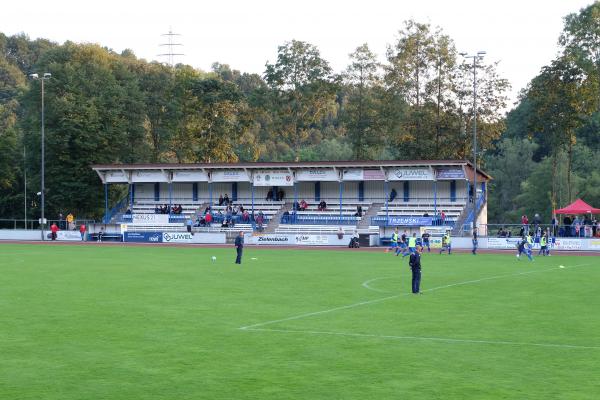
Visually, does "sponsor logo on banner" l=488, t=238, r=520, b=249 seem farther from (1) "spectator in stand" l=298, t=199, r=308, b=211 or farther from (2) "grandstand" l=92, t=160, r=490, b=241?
(1) "spectator in stand" l=298, t=199, r=308, b=211

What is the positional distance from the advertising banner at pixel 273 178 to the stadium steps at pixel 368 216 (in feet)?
23.7

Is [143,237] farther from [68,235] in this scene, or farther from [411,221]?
[411,221]

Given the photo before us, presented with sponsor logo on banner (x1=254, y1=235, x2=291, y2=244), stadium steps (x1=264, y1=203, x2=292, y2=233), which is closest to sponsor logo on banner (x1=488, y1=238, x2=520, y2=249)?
sponsor logo on banner (x1=254, y1=235, x2=291, y2=244)

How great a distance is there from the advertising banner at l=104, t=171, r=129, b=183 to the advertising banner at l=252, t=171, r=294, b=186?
503 inches

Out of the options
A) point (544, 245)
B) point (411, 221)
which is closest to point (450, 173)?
point (411, 221)

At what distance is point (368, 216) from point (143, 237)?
1865cm

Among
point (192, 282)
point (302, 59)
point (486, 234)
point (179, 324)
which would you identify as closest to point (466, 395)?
point (179, 324)

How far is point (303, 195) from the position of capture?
239 feet

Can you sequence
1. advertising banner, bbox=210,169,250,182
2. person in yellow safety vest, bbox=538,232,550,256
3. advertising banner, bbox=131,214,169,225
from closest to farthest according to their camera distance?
person in yellow safety vest, bbox=538,232,550,256, advertising banner, bbox=131,214,169,225, advertising banner, bbox=210,169,250,182

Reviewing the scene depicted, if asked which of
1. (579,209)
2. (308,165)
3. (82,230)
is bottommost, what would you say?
(82,230)

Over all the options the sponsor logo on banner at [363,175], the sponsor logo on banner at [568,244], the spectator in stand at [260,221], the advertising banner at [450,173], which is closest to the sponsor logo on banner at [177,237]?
the spectator in stand at [260,221]

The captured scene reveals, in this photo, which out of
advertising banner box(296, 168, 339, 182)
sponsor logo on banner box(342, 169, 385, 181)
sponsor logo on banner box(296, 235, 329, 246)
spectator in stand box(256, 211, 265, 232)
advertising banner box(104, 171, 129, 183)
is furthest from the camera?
advertising banner box(104, 171, 129, 183)

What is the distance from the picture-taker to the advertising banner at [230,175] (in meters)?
71.9

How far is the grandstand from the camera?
215 feet
